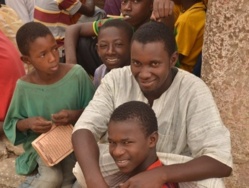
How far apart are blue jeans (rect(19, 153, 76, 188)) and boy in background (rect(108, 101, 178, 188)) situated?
812mm

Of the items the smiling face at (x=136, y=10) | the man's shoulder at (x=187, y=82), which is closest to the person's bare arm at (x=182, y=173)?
the man's shoulder at (x=187, y=82)

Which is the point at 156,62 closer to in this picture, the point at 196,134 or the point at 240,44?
the point at 196,134

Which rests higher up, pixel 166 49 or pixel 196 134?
pixel 166 49

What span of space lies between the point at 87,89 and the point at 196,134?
95 cm

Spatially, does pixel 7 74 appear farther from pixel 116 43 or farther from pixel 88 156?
pixel 88 156

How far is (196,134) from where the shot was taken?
247 centimetres

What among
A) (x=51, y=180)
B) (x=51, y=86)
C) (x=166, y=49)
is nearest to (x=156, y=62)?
(x=166, y=49)

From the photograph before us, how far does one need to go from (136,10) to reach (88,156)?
4.38 feet

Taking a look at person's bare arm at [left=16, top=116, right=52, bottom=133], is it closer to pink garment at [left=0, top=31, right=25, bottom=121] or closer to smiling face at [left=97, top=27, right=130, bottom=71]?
pink garment at [left=0, top=31, right=25, bottom=121]

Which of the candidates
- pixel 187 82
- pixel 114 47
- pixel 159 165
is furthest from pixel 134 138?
pixel 114 47

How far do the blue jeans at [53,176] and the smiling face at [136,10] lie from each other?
100 cm

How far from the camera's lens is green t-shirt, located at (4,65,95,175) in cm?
314

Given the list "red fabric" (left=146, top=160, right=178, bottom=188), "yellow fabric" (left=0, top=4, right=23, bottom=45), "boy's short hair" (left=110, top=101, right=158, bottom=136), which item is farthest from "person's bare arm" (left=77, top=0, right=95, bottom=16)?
"red fabric" (left=146, top=160, right=178, bottom=188)

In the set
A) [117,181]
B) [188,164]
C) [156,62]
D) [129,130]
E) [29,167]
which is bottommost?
[29,167]
